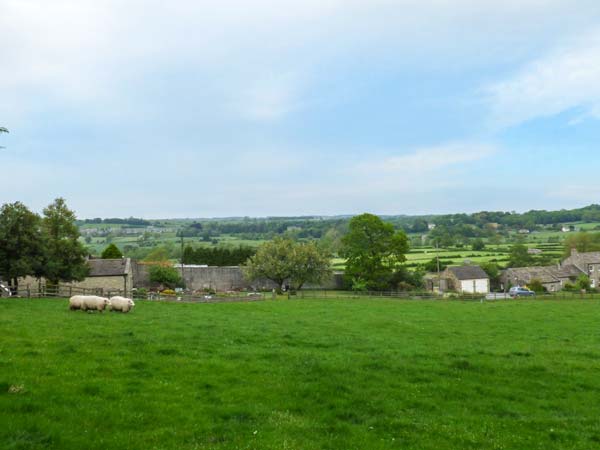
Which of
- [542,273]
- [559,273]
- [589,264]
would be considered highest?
[589,264]

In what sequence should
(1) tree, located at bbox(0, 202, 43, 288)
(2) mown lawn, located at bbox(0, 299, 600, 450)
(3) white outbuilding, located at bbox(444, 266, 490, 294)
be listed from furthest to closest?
(3) white outbuilding, located at bbox(444, 266, 490, 294), (1) tree, located at bbox(0, 202, 43, 288), (2) mown lawn, located at bbox(0, 299, 600, 450)

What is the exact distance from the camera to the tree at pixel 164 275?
65.6 meters

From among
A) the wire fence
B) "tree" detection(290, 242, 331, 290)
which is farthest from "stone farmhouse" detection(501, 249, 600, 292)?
"tree" detection(290, 242, 331, 290)

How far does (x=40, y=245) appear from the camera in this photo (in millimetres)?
38125

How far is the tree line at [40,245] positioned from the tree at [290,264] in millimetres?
26261

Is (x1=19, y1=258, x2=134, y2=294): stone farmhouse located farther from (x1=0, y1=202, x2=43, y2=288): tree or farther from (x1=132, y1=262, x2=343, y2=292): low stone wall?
(x1=0, y1=202, x2=43, y2=288): tree

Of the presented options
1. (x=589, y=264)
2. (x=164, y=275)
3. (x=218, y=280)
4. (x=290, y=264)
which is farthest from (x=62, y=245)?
(x=589, y=264)

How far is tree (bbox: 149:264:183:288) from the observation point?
65625 mm

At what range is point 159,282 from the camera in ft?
218

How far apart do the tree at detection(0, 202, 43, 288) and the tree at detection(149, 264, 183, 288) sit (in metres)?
27.6

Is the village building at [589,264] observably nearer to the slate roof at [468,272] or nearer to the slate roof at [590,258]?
the slate roof at [590,258]

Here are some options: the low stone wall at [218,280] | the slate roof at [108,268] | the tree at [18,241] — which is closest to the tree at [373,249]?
the low stone wall at [218,280]

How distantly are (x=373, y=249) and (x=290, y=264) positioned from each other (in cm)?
1185

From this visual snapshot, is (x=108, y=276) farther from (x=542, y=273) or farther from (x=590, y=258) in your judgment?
(x=590, y=258)
